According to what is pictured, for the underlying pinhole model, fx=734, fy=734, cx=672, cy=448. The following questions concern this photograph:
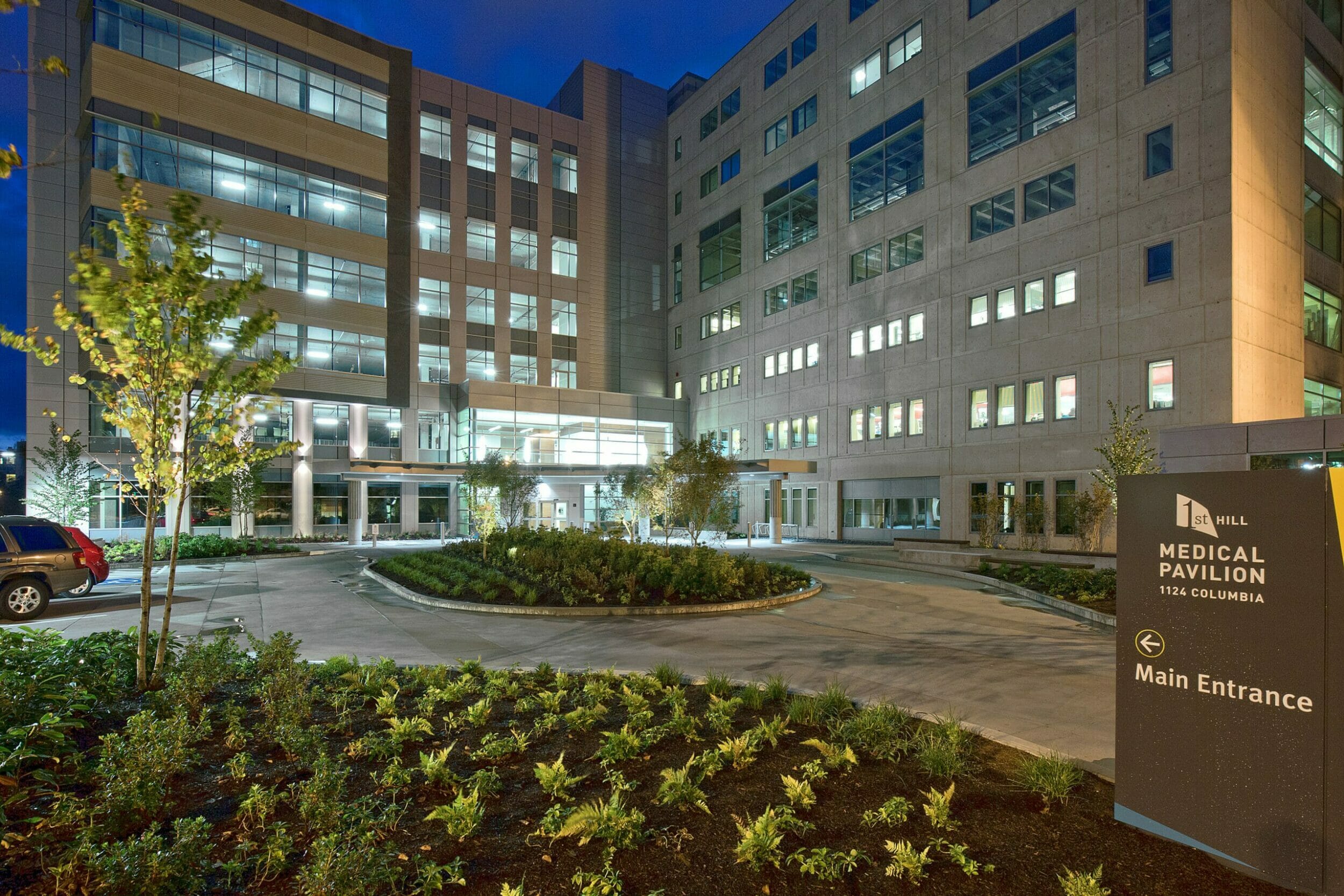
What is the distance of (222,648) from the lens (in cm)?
855

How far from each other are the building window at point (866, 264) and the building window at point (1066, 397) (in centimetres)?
1185

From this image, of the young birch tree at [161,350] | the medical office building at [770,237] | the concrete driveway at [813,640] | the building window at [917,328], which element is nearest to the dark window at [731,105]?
the medical office building at [770,237]

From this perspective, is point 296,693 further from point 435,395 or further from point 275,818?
point 435,395

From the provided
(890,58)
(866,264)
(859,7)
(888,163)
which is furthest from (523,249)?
(890,58)

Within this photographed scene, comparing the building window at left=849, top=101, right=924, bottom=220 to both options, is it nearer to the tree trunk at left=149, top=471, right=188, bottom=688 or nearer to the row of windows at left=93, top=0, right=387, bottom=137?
the row of windows at left=93, top=0, right=387, bottom=137

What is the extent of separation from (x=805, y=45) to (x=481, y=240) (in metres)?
24.2

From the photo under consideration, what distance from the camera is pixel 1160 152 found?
27312 mm

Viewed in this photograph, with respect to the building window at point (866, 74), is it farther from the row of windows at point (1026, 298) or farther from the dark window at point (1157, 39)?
the row of windows at point (1026, 298)

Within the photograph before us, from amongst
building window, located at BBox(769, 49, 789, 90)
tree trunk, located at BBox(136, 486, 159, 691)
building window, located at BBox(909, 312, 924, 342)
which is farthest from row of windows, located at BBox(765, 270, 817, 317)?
tree trunk, located at BBox(136, 486, 159, 691)

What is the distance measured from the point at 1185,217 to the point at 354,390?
41.0 m

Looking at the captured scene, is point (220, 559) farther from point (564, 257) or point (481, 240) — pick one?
point (564, 257)

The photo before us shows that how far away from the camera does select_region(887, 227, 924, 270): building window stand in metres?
36.8

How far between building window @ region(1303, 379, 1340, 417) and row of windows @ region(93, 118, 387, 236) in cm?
4688

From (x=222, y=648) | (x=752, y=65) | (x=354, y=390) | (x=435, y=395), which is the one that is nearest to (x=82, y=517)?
(x=354, y=390)
